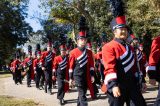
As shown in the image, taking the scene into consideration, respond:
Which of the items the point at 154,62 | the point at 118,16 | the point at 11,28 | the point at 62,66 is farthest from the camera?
the point at 11,28

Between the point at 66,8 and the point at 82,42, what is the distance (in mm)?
22257

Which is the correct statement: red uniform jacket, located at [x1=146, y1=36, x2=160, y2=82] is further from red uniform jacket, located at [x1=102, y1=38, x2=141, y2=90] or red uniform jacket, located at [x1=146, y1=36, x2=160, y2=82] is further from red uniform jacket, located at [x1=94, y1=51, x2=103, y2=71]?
red uniform jacket, located at [x1=94, y1=51, x2=103, y2=71]

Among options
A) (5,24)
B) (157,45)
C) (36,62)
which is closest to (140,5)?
(36,62)

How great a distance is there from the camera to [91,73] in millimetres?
11586

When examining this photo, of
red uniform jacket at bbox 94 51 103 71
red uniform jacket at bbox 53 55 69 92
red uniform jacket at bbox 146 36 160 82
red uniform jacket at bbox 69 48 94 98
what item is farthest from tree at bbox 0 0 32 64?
red uniform jacket at bbox 146 36 160 82

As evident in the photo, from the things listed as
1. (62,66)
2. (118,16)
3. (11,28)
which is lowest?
(62,66)

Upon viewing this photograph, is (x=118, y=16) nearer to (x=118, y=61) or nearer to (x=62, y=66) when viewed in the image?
(x=118, y=61)

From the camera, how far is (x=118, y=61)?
7.09 meters

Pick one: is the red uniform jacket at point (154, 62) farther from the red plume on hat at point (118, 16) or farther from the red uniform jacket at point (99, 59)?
the red uniform jacket at point (99, 59)

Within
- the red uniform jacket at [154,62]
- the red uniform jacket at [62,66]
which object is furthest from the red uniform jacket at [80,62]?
the red uniform jacket at [154,62]

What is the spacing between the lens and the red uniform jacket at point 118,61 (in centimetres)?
692

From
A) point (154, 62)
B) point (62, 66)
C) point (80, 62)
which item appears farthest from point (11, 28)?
point (154, 62)

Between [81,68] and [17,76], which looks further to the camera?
[17,76]

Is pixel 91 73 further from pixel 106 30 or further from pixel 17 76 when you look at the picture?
pixel 106 30
